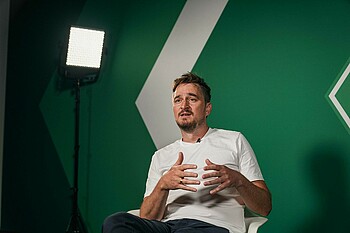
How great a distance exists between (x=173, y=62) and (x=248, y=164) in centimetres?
145

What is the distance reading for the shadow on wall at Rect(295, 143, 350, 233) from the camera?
3.02 metres

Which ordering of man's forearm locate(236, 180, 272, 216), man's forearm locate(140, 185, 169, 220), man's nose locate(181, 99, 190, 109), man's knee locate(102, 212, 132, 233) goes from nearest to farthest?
man's knee locate(102, 212, 132, 233), man's forearm locate(236, 180, 272, 216), man's forearm locate(140, 185, 169, 220), man's nose locate(181, 99, 190, 109)

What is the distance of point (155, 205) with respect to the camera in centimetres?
253

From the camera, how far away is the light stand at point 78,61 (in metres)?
3.98

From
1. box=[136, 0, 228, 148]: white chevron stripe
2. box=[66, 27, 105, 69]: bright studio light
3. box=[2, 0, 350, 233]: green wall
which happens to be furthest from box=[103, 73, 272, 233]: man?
box=[66, 27, 105, 69]: bright studio light

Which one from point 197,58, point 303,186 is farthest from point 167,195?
point 197,58

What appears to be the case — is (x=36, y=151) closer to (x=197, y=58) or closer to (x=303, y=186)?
(x=197, y=58)

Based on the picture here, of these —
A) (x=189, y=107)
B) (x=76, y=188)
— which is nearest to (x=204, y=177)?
(x=189, y=107)

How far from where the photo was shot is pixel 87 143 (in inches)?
167

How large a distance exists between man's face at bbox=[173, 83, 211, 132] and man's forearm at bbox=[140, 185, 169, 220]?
1.33 feet

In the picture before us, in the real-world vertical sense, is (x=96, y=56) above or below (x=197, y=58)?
above

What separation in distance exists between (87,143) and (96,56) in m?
0.74

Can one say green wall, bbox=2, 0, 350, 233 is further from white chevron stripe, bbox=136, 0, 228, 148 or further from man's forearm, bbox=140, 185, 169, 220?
man's forearm, bbox=140, 185, 169, 220

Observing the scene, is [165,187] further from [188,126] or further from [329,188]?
[329,188]
